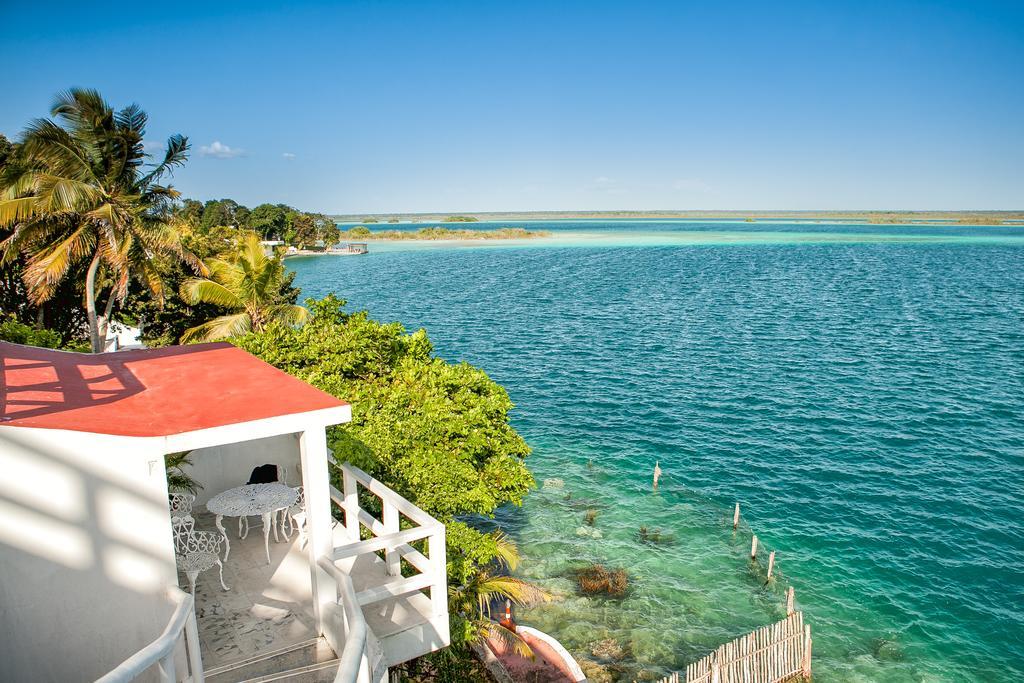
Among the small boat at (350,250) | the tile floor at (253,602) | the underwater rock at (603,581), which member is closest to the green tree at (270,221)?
the small boat at (350,250)

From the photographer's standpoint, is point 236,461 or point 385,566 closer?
point 385,566

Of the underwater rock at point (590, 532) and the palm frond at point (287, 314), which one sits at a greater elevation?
the palm frond at point (287, 314)

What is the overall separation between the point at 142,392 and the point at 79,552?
2.64 meters

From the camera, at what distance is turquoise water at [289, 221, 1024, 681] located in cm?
1667

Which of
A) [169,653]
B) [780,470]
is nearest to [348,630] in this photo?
[169,653]

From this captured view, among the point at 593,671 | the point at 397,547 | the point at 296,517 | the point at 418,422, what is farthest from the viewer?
the point at 593,671

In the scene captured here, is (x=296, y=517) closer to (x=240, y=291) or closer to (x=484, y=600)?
(x=484, y=600)

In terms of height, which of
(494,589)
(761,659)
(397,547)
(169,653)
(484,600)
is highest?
(169,653)

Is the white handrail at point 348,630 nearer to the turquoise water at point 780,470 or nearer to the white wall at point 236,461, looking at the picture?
the white wall at point 236,461

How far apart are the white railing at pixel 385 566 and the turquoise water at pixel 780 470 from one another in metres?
8.40

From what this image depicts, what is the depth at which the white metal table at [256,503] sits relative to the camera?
928 cm

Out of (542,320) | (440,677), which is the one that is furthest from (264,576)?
(542,320)

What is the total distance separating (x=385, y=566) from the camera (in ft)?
32.1

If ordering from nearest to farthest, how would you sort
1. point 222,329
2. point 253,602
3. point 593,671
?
point 253,602 → point 593,671 → point 222,329
